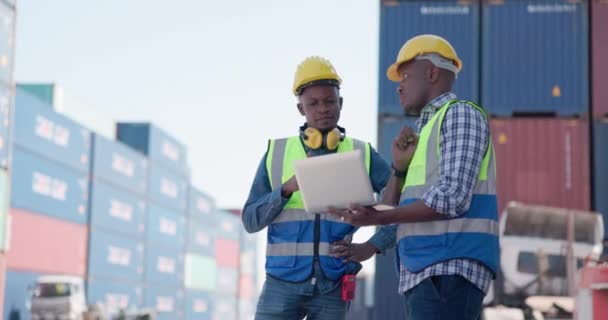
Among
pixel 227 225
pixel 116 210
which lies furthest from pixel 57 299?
pixel 227 225

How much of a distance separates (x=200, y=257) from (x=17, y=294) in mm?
24910

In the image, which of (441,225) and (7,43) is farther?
(7,43)

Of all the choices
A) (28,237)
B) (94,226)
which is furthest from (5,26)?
(94,226)

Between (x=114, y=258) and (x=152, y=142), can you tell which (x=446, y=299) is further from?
(x=152, y=142)

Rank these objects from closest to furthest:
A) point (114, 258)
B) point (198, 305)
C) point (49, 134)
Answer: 1. point (49, 134)
2. point (114, 258)
3. point (198, 305)

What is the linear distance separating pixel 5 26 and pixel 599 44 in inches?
447

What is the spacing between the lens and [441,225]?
10.4 ft

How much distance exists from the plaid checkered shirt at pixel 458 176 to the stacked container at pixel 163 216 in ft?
123

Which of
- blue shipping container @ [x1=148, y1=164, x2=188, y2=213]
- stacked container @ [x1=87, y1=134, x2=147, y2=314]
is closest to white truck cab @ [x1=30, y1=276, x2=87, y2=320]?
stacked container @ [x1=87, y1=134, x2=147, y2=314]

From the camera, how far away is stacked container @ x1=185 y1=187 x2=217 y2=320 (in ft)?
162

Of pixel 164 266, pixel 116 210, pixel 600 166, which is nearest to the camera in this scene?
pixel 600 166

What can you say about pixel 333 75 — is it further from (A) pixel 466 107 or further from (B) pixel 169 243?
(B) pixel 169 243

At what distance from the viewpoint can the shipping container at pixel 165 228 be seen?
134 feet

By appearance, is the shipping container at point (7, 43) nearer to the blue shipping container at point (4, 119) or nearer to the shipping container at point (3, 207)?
the blue shipping container at point (4, 119)
